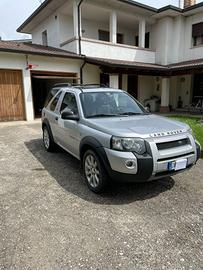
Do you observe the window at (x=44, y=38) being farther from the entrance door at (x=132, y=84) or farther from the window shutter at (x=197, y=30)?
the window shutter at (x=197, y=30)

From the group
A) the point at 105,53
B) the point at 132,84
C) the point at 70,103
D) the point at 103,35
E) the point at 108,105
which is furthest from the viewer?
the point at 132,84

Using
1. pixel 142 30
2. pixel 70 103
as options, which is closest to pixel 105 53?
pixel 142 30

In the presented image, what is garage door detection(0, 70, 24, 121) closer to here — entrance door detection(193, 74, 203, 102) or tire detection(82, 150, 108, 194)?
tire detection(82, 150, 108, 194)

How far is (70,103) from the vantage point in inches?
190

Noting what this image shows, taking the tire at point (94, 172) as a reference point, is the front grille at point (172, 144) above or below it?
above

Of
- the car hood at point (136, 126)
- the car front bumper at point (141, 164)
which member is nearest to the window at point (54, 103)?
the car hood at point (136, 126)

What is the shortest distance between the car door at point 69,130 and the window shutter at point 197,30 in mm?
14694

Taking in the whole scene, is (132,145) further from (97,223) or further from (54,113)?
(54,113)

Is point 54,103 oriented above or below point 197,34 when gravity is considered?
below

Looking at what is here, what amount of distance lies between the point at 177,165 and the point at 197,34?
15.9 metres

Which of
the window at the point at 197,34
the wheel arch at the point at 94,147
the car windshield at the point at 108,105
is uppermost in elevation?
the window at the point at 197,34

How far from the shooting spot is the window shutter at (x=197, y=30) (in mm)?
15744

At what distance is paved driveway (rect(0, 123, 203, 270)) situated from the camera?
7.68 ft

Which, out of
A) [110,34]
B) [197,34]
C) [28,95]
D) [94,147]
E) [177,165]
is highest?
[197,34]
